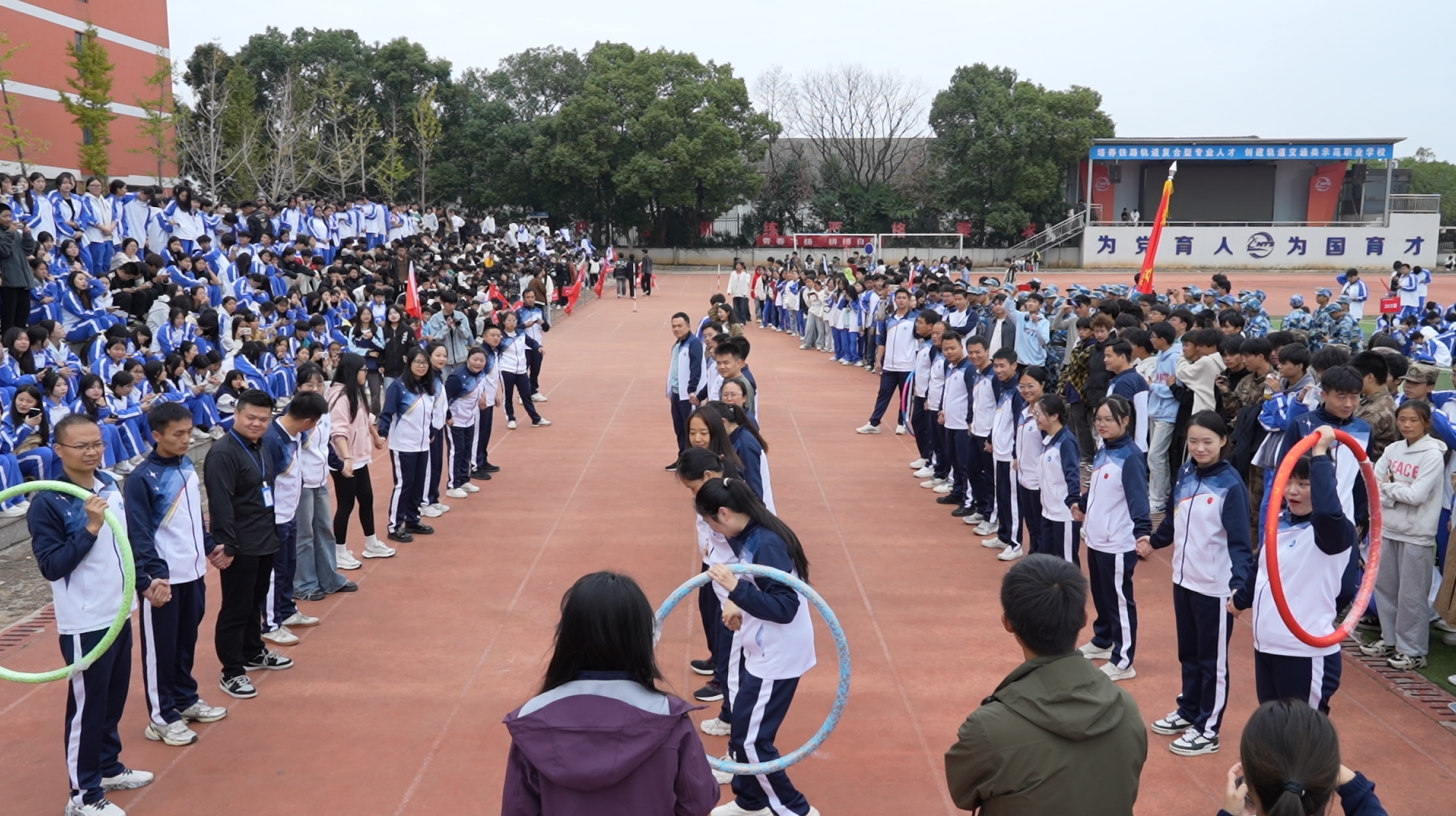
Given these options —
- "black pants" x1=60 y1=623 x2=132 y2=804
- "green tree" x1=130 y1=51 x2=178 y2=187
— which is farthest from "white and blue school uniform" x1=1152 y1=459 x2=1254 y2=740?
"green tree" x1=130 y1=51 x2=178 y2=187

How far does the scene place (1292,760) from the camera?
7.90ft

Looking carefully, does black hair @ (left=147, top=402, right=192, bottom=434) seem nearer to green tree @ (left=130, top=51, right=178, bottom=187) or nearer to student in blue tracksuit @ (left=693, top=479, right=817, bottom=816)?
student in blue tracksuit @ (left=693, top=479, right=817, bottom=816)

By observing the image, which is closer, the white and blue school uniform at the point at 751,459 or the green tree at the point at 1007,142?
the white and blue school uniform at the point at 751,459

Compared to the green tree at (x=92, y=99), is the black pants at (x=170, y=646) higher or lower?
lower

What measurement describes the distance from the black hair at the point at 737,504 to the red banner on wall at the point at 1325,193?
148 ft

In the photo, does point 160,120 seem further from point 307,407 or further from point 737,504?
point 737,504

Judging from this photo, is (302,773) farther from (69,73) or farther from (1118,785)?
(69,73)

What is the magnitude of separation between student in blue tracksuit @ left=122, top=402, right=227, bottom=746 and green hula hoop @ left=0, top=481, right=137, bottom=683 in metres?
0.37

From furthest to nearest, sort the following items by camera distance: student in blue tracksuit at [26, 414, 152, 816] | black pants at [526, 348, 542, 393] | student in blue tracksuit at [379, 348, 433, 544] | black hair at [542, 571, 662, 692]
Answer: black pants at [526, 348, 542, 393] → student in blue tracksuit at [379, 348, 433, 544] → student in blue tracksuit at [26, 414, 152, 816] → black hair at [542, 571, 662, 692]

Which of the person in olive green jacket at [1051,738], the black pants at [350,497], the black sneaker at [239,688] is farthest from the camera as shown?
the black pants at [350,497]

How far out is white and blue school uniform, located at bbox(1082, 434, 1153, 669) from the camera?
233 inches

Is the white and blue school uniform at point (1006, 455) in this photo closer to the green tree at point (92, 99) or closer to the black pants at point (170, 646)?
the black pants at point (170, 646)

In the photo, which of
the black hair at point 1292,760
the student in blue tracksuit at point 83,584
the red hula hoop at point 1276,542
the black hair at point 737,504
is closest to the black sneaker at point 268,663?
the student in blue tracksuit at point 83,584

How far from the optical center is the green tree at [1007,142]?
4184 cm
